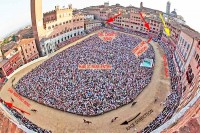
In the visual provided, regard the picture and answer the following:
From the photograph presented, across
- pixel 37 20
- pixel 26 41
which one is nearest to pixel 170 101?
pixel 26 41

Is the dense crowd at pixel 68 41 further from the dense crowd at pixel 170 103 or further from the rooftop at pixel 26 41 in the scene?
the dense crowd at pixel 170 103

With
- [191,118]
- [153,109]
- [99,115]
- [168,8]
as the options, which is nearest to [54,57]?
[99,115]

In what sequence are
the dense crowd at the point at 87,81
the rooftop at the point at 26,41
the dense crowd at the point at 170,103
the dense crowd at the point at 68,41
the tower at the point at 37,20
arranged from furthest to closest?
the dense crowd at the point at 68,41
the tower at the point at 37,20
the rooftop at the point at 26,41
the dense crowd at the point at 87,81
the dense crowd at the point at 170,103

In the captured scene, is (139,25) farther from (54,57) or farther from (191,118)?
(191,118)

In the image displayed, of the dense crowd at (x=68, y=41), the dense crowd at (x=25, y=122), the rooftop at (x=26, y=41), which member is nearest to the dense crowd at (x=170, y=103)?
the dense crowd at (x=25, y=122)

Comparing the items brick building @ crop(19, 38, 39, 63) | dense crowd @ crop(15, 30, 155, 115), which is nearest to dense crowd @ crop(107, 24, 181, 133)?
dense crowd @ crop(15, 30, 155, 115)

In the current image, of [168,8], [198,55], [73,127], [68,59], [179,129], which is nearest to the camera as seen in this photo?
[179,129]

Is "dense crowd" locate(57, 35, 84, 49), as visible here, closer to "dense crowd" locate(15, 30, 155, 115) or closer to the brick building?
"dense crowd" locate(15, 30, 155, 115)
